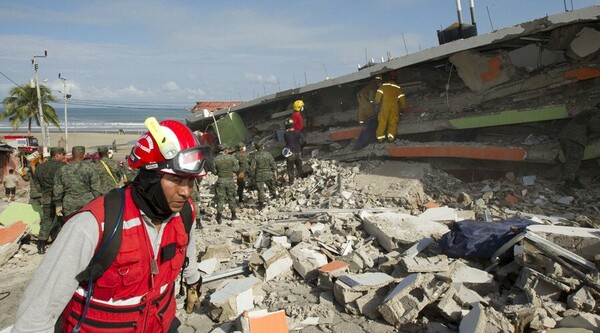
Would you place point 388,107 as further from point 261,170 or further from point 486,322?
point 486,322

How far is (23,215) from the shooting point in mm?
7793

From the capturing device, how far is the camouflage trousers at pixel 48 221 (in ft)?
23.8

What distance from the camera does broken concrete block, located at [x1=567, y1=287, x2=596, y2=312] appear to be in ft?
11.0

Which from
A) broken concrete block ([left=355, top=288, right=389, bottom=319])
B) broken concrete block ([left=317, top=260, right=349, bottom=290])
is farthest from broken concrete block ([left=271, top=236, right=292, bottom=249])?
broken concrete block ([left=355, top=288, right=389, bottom=319])

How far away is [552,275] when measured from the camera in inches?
145

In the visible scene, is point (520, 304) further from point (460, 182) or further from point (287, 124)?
point (287, 124)

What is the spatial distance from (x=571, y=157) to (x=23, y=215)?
10.5m

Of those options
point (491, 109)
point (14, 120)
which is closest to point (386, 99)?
point (491, 109)

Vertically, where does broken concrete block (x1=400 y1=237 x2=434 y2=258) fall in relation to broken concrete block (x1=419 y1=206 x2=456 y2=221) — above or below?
above

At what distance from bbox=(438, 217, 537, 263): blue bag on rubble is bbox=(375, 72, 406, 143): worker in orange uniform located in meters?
5.70

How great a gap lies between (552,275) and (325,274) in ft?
7.45

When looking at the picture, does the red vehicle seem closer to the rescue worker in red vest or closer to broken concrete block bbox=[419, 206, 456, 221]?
broken concrete block bbox=[419, 206, 456, 221]

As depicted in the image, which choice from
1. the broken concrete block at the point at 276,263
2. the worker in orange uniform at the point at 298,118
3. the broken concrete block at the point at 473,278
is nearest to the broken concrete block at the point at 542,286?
the broken concrete block at the point at 473,278

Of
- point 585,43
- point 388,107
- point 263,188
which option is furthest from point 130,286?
point 388,107
